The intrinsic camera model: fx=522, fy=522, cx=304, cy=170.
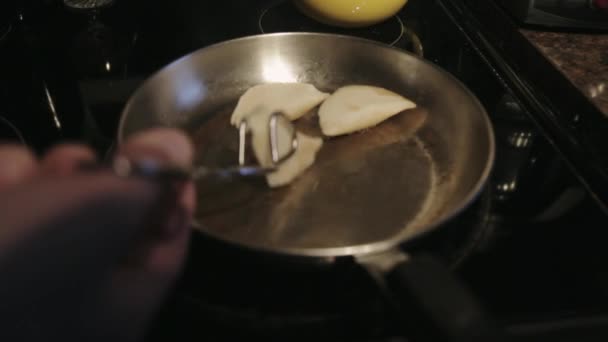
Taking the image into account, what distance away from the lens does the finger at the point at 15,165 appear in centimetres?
23

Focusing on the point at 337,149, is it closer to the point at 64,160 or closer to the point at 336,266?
the point at 336,266

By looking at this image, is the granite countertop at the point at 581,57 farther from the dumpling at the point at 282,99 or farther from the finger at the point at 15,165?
the finger at the point at 15,165

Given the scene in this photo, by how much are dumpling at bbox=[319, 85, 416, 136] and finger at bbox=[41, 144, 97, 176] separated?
346 mm

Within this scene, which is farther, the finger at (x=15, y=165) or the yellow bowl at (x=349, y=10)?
the yellow bowl at (x=349, y=10)

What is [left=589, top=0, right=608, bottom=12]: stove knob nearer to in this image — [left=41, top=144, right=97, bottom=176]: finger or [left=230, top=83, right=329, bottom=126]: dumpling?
[left=230, top=83, right=329, bottom=126]: dumpling

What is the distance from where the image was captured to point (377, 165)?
54 centimetres

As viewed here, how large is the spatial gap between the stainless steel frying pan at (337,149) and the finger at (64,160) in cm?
14

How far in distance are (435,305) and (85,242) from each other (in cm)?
19

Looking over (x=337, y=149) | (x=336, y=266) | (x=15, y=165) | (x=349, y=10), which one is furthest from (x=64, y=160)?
(x=349, y=10)

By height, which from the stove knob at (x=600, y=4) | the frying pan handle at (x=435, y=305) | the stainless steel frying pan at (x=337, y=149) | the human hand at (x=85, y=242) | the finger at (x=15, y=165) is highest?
the finger at (x=15, y=165)

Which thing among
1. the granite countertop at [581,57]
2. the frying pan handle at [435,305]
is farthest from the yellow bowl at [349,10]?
the frying pan handle at [435,305]

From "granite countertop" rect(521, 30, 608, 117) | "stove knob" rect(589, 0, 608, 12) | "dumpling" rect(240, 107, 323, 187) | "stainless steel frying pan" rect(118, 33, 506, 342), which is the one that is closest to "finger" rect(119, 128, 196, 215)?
"stainless steel frying pan" rect(118, 33, 506, 342)

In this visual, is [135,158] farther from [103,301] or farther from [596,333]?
[596,333]

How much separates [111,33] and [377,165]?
42 centimetres
